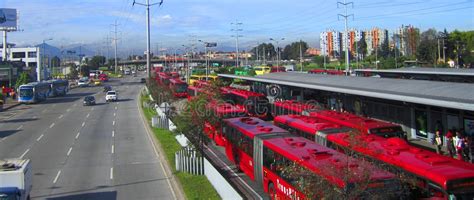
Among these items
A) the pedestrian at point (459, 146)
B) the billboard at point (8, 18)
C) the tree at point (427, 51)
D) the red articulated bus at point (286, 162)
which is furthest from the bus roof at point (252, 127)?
the billboard at point (8, 18)

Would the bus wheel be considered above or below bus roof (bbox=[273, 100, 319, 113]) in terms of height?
below

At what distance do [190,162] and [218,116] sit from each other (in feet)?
13.4

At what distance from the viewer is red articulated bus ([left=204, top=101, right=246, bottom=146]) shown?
25.0 metres

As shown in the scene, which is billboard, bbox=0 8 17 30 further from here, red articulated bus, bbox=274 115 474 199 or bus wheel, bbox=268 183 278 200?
red articulated bus, bbox=274 115 474 199

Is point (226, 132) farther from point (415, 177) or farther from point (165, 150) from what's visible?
point (415, 177)

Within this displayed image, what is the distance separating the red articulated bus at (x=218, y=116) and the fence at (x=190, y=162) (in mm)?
1487

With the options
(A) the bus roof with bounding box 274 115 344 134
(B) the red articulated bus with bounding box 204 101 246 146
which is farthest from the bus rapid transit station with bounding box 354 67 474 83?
(B) the red articulated bus with bounding box 204 101 246 146

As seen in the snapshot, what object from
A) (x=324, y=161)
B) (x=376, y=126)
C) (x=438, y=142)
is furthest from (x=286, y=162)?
(x=438, y=142)

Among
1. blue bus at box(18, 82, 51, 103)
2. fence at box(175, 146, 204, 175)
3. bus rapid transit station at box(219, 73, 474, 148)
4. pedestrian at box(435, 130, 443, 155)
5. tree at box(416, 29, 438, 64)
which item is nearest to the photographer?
bus rapid transit station at box(219, 73, 474, 148)

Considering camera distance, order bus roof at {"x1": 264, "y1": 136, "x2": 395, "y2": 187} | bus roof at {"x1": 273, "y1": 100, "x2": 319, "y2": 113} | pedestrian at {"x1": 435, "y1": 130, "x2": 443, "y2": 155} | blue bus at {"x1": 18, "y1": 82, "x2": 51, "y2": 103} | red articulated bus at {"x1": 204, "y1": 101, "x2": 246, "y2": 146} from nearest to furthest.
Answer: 1. bus roof at {"x1": 264, "y1": 136, "x2": 395, "y2": 187}
2. pedestrian at {"x1": 435, "y1": 130, "x2": 443, "y2": 155}
3. red articulated bus at {"x1": 204, "y1": 101, "x2": 246, "y2": 146}
4. bus roof at {"x1": 273, "y1": 100, "x2": 319, "y2": 113}
5. blue bus at {"x1": 18, "y1": 82, "x2": 51, "y2": 103}

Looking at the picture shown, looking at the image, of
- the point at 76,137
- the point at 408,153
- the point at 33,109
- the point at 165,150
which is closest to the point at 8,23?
the point at 33,109

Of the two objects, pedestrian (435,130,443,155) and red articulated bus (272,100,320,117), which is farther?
red articulated bus (272,100,320,117)

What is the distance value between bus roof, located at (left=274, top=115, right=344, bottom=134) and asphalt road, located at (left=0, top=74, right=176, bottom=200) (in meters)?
6.86

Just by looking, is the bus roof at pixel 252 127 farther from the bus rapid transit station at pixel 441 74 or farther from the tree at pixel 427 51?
the tree at pixel 427 51
